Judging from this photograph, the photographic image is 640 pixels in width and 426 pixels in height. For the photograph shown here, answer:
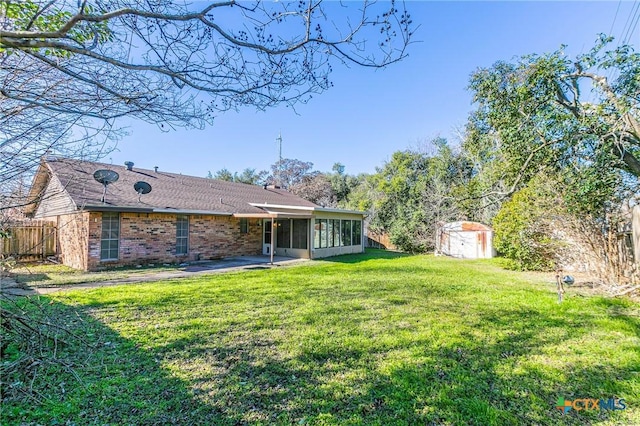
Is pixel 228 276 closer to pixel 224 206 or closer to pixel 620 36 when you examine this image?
pixel 224 206

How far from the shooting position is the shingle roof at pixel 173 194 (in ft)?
36.0

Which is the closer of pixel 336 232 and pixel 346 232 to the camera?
pixel 336 232

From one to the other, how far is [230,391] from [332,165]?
3441 centimetres

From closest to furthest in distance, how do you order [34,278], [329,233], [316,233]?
[34,278] → [316,233] → [329,233]

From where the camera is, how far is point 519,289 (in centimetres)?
784

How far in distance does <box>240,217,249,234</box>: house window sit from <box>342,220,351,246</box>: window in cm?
525

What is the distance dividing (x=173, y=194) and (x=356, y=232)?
10156 mm

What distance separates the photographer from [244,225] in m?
15.4

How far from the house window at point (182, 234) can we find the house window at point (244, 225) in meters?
2.78

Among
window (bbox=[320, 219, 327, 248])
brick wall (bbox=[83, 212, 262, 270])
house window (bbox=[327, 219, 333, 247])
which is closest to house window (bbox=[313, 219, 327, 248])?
window (bbox=[320, 219, 327, 248])

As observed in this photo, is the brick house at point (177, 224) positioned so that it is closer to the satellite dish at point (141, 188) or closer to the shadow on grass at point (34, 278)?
the satellite dish at point (141, 188)

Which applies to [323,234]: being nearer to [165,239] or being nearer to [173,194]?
[165,239]

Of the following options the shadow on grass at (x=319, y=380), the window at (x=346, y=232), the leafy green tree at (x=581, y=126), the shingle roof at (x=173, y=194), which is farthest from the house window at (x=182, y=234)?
the leafy green tree at (x=581, y=126)

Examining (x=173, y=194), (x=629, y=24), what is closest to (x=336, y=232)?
(x=173, y=194)
